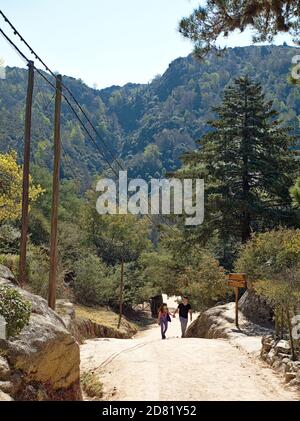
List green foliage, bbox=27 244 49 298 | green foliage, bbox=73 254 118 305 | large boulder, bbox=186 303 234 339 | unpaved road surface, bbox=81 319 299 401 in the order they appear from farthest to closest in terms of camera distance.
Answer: green foliage, bbox=73 254 118 305 < green foliage, bbox=27 244 49 298 < large boulder, bbox=186 303 234 339 < unpaved road surface, bbox=81 319 299 401

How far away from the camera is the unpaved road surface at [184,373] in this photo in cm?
968

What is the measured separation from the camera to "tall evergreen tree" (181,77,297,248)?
2802 centimetres

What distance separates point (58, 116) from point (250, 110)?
16.4 meters

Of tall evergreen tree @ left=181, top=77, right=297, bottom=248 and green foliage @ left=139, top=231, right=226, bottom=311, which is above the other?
tall evergreen tree @ left=181, top=77, right=297, bottom=248

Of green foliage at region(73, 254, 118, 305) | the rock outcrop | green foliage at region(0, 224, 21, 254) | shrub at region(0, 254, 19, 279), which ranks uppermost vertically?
green foliage at region(0, 224, 21, 254)

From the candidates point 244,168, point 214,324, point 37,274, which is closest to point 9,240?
point 37,274

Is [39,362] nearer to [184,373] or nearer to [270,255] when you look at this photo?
[184,373]

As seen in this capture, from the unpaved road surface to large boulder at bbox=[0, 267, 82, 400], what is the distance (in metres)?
1.55

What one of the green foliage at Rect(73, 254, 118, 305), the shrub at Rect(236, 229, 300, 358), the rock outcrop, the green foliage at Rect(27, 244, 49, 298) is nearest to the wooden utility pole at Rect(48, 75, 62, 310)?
the shrub at Rect(236, 229, 300, 358)

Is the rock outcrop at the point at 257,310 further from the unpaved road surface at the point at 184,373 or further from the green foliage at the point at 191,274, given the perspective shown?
the green foliage at the point at 191,274

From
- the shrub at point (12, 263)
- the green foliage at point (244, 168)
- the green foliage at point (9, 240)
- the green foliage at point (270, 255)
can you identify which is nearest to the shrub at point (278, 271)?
the green foliage at point (270, 255)

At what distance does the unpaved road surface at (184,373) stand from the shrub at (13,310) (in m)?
2.94

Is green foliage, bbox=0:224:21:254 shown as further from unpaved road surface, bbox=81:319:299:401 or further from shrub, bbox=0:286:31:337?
shrub, bbox=0:286:31:337

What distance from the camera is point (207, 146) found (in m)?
30.3
